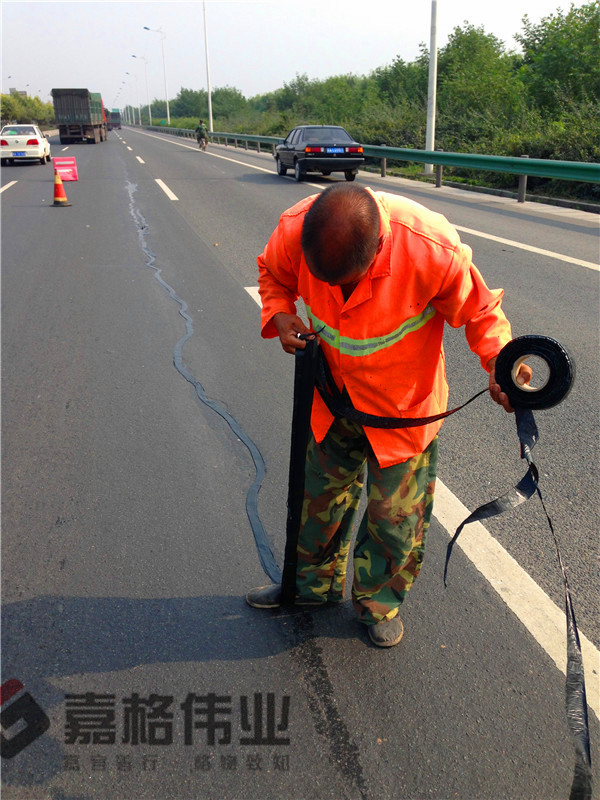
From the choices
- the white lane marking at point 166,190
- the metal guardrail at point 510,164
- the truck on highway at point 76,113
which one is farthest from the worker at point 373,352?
the truck on highway at point 76,113

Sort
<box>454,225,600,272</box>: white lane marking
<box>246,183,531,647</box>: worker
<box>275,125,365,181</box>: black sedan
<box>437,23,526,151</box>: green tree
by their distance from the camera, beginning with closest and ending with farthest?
1. <box>246,183,531,647</box>: worker
2. <box>454,225,600,272</box>: white lane marking
3. <box>275,125,365,181</box>: black sedan
4. <box>437,23,526,151</box>: green tree

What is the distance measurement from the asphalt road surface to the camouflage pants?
172 millimetres

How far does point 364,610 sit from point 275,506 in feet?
3.30

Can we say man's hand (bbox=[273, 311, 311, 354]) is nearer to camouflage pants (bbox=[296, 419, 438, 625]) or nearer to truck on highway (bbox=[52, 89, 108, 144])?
camouflage pants (bbox=[296, 419, 438, 625])

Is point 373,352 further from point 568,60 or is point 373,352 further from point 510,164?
point 568,60

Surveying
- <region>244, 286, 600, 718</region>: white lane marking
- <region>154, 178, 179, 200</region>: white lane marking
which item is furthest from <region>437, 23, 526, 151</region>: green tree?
<region>244, 286, 600, 718</region>: white lane marking

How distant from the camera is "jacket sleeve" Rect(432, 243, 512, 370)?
2.20 meters

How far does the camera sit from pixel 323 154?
61.9ft

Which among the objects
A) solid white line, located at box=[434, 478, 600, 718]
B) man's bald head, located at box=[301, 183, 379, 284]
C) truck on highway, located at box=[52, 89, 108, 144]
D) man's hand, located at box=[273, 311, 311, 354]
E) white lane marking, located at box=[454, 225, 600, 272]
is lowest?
solid white line, located at box=[434, 478, 600, 718]

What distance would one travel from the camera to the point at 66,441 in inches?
170

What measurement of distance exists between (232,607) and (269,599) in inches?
6.0

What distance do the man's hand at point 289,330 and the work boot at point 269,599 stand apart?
3.24ft

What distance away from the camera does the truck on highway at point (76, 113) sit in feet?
147

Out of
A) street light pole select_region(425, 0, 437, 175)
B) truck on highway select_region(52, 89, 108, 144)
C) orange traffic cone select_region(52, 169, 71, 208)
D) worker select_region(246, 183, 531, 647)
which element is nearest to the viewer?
worker select_region(246, 183, 531, 647)
